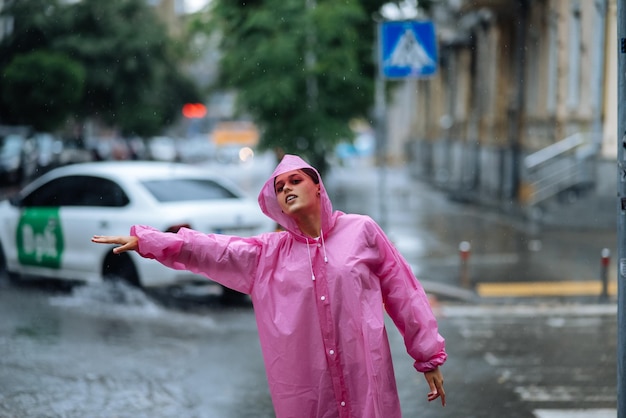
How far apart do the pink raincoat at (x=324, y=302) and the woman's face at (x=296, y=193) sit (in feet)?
0.10

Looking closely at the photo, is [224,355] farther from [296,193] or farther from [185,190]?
[296,193]

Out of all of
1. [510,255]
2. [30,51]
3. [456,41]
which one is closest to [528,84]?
[456,41]

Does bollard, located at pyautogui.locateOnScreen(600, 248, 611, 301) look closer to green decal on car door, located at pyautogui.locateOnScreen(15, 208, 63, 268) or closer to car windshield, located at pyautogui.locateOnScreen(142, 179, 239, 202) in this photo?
car windshield, located at pyautogui.locateOnScreen(142, 179, 239, 202)

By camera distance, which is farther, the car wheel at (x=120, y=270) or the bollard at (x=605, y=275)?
the bollard at (x=605, y=275)

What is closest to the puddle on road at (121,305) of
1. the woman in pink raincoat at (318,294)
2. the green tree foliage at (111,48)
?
the woman in pink raincoat at (318,294)

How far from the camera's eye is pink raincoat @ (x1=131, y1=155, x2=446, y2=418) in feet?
12.8

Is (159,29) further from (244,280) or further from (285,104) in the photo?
(244,280)

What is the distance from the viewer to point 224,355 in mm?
8648

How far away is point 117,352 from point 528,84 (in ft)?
61.2

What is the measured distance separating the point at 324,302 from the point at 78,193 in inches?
334

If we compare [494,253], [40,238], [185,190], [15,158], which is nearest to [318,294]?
[185,190]

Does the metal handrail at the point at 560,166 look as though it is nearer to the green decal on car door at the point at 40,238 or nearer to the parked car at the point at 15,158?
the green decal on car door at the point at 40,238

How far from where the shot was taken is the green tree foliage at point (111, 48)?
30953mm

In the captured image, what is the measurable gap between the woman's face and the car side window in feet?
24.7
